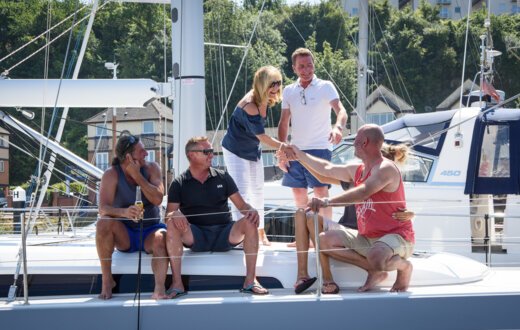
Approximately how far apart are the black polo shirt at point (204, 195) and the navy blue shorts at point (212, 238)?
5 centimetres

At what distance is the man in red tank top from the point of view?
510cm

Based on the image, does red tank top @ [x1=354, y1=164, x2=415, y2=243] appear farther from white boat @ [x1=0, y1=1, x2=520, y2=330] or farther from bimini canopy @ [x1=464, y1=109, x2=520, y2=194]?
bimini canopy @ [x1=464, y1=109, x2=520, y2=194]

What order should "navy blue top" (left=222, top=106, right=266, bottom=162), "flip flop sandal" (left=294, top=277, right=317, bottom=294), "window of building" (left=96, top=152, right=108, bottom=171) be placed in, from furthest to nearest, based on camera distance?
1. "window of building" (left=96, top=152, right=108, bottom=171)
2. "navy blue top" (left=222, top=106, right=266, bottom=162)
3. "flip flop sandal" (left=294, top=277, right=317, bottom=294)

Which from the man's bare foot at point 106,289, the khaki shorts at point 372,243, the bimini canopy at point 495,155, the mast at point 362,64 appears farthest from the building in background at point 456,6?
the man's bare foot at point 106,289

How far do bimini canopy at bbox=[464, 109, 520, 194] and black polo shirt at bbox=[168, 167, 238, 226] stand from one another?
4130mm

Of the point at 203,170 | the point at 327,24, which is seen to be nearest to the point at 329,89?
the point at 203,170

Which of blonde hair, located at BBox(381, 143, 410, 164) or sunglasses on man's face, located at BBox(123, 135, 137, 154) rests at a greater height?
sunglasses on man's face, located at BBox(123, 135, 137, 154)

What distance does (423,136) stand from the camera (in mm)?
9844

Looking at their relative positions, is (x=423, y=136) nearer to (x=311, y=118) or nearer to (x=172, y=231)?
(x=311, y=118)

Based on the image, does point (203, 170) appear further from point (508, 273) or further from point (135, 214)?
point (508, 273)

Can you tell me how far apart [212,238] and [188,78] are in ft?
5.09

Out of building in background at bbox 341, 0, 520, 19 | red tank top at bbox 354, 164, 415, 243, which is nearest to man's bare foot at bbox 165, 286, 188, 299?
red tank top at bbox 354, 164, 415, 243

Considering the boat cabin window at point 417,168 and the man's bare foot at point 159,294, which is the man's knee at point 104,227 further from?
the boat cabin window at point 417,168

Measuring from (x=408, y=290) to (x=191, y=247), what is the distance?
152 cm
